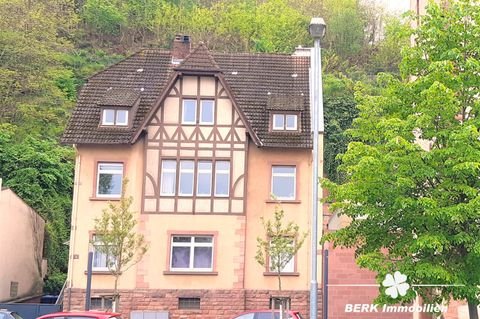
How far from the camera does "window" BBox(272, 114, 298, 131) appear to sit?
2705 centimetres

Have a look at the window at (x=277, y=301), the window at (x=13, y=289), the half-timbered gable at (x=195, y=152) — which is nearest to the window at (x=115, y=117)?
the half-timbered gable at (x=195, y=152)

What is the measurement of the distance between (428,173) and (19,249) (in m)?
23.4

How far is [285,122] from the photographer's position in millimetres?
27125

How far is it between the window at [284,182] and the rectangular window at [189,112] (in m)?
3.86

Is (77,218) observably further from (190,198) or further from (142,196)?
(190,198)

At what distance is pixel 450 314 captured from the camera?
19.9 meters

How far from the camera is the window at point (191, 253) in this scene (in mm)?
25656

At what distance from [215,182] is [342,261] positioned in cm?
586

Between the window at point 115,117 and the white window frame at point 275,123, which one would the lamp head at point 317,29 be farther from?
the window at point 115,117

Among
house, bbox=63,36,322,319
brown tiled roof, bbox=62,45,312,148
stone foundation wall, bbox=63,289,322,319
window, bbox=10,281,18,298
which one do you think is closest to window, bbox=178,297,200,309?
house, bbox=63,36,322,319

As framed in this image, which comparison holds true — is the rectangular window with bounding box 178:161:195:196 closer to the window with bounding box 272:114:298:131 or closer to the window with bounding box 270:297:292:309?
the window with bounding box 272:114:298:131

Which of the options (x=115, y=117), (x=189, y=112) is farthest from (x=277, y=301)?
(x=115, y=117)

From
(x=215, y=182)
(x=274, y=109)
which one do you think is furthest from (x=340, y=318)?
(x=274, y=109)

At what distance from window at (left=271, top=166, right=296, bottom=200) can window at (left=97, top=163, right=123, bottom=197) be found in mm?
6212
